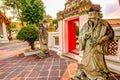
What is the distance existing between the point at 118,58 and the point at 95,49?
1.80 metres

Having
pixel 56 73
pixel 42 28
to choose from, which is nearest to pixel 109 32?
pixel 56 73

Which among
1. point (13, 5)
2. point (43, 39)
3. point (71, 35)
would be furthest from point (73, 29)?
point (13, 5)

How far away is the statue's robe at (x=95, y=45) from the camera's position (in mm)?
3106

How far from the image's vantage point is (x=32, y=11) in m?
17.7

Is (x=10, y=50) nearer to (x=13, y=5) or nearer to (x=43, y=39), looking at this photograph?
(x=43, y=39)

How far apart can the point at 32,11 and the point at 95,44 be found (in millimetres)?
16019

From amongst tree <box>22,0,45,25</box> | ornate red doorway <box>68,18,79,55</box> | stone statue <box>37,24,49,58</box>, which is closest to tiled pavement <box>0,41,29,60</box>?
stone statue <box>37,24,49,58</box>

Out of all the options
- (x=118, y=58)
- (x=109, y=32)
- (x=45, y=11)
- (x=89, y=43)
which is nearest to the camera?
(x=109, y=32)

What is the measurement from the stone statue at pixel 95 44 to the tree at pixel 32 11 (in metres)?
15.5

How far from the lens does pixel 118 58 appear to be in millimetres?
4477

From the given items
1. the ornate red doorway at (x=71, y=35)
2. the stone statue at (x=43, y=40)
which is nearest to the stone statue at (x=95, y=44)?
the ornate red doorway at (x=71, y=35)

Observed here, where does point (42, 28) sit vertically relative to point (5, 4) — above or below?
below

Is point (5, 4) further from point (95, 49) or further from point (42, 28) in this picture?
point (95, 49)

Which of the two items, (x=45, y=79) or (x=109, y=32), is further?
(x=45, y=79)
